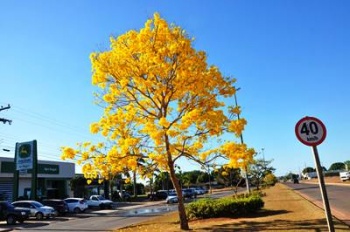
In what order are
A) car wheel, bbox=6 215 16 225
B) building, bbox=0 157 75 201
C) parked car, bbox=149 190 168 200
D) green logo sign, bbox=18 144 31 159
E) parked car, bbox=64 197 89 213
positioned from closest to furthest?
car wheel, bbox=6 215 16 225 < green logo sign, bbox=18 144 31 159 < parked car, bbox=64 197 89 213 < building, bbox=0 157 75 201 < parked car, bbox=149 190 168 200

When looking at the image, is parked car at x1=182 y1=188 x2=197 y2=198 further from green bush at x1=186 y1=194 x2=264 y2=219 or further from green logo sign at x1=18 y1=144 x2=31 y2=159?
green bush at x1=186 y1=194 x2=264 y2=219

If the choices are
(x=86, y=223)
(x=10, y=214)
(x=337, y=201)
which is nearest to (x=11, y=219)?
(x=10, y=214)

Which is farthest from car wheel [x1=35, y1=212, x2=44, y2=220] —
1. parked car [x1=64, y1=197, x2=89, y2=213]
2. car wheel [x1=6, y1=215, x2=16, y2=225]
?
parked car [x1=64, y1=197, x2=89, y2=213]

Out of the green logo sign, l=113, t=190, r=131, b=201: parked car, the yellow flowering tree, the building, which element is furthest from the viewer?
l=113, t=190, r=131, b=201: parked car

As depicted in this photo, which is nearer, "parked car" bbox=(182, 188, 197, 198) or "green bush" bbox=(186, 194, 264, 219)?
"green bush" bbox=(186, 194, 264, 219)

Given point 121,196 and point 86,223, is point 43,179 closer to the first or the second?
point 121,196

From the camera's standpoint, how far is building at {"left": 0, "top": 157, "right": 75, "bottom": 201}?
152ft

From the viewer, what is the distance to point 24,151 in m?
41.0

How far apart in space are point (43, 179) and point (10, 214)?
77.8ft

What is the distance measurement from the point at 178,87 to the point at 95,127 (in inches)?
152

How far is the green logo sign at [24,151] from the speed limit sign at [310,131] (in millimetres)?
36817

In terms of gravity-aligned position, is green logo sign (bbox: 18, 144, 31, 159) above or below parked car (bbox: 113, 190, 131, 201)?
above

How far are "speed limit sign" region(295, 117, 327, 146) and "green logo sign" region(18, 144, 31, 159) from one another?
121ft

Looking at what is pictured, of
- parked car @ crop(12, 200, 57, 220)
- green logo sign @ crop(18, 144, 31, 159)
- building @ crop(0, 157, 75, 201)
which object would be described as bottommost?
parked car @ crop(12, 200, 57, 220)
